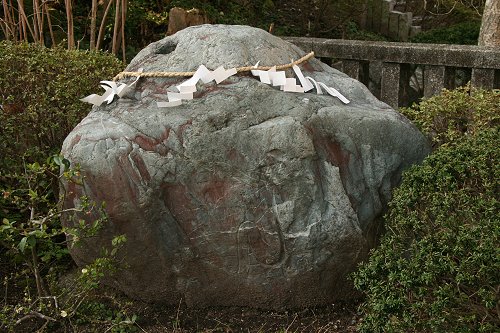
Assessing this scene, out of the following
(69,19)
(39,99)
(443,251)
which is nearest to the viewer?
(443,251)

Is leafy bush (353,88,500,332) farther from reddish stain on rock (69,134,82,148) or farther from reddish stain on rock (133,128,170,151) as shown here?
reddish stain on rock (69,134,82,148)

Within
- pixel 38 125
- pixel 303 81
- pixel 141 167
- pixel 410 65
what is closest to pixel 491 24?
pixel 410 65

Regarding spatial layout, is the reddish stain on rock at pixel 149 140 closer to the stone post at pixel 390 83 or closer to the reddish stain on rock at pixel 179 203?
the reddish stain on rock at pixel 179 203

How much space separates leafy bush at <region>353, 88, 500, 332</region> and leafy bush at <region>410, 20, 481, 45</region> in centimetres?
751

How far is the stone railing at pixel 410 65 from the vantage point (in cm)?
651

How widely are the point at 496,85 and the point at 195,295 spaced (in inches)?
132

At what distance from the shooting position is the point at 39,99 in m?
5.34

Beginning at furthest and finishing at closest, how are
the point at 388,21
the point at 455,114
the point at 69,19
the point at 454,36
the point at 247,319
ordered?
1. the point at 388,21
2. the point at 454,36
3. the point at 69,19
4. the point at 455,114
5. the point at 247,319

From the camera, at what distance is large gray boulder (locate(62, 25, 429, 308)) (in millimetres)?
4328

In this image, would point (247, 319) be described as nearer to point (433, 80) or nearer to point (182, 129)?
point (182, 129)

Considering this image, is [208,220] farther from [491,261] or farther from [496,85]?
[496,85]

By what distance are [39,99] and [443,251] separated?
2.99 m

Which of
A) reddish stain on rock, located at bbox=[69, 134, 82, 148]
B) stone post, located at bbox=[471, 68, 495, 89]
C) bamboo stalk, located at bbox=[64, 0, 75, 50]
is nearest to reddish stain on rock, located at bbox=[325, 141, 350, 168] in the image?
reddish stain on rock, located at bbox=[69, 134, 82, 148]

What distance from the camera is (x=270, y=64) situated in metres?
4.71
